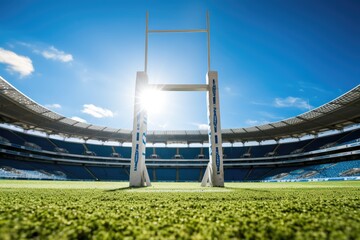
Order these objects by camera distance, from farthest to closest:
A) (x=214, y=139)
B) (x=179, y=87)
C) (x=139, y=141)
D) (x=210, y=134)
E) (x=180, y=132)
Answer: (x=180, y=132), (x=179, y=87), (x=210, y=134), (x=214, y=139), (x=139, y=141)

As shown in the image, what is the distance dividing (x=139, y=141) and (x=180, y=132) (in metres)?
32.5

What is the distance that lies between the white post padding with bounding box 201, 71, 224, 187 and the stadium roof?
59.1 ft

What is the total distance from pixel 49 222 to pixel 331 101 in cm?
2940

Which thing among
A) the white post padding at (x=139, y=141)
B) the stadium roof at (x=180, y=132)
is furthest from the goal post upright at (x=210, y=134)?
the stadium roof at (x=180, y=132)

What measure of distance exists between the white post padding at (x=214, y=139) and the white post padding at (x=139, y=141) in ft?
11.8

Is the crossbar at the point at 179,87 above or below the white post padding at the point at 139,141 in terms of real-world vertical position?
above

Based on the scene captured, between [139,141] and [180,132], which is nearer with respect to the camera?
[139,141]

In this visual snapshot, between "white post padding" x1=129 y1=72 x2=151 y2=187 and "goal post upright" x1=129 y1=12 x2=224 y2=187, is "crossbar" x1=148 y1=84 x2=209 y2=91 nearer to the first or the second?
"goal post upright" x1=129 y1=12 x2=224 y2=187

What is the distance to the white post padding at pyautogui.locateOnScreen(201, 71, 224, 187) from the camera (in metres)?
10.3

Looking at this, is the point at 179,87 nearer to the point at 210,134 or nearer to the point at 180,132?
the point at 210,134

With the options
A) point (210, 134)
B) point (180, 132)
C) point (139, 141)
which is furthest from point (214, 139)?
point (180, 132)

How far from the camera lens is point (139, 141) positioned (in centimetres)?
1059

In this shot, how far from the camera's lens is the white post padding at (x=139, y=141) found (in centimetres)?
1014

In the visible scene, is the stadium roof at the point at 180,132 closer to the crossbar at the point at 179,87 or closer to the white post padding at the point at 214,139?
the crossbar at the point at 179,87
